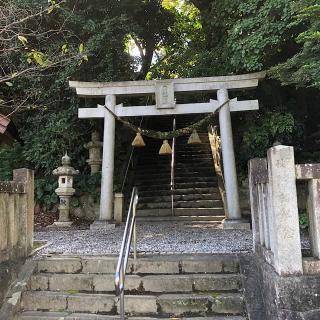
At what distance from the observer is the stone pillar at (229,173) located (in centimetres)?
834

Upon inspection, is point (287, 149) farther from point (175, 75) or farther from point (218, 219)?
point (175, 75)

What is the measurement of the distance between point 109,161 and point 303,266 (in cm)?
627

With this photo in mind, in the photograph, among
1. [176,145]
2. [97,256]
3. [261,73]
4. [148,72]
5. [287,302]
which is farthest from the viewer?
[176,145]

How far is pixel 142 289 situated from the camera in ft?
15.2

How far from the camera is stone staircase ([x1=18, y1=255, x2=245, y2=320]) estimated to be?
4312 mm

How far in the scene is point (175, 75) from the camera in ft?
41.2

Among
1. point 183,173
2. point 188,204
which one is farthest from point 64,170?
point 183,173

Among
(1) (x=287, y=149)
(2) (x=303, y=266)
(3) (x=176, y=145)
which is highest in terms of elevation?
(3) (x=176, y=145)

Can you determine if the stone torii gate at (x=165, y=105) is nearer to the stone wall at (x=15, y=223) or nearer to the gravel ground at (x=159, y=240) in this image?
the gravel ground at (x=159, y=240)

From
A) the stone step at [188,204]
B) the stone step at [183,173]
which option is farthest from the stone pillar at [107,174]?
the stone step at [183,173]

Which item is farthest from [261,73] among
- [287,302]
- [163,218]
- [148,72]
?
[287,302]

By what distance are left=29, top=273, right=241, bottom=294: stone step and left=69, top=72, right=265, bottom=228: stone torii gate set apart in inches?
150

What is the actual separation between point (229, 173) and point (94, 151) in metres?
4.12

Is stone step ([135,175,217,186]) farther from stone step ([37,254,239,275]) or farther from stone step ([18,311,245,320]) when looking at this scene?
stone step ([18,311,245,320])
